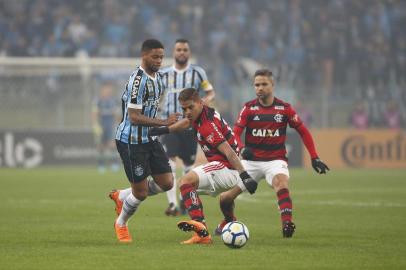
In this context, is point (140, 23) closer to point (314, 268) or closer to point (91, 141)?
point (91, 141)

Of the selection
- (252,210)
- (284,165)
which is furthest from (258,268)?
(252,210)

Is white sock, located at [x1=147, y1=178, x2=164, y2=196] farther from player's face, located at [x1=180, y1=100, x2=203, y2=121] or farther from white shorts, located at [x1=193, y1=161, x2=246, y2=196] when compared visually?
player's face, located at [x1=180, y1=100, x2=203, y2=121]

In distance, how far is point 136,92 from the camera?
382 inches

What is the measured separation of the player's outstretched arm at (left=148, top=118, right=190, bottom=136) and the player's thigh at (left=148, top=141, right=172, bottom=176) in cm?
28

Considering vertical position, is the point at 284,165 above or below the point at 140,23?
below

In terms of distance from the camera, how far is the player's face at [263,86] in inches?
424

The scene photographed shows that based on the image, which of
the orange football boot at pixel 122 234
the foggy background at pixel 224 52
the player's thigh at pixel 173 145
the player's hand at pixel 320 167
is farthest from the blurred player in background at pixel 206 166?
the foggy background at pixel 224 52

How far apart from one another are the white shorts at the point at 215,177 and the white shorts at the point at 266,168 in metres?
→ 0.67

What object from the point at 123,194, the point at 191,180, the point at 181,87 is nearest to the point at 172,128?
the point at 191,180

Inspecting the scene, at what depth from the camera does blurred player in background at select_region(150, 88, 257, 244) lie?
31.6ft

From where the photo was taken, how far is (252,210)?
14.4 m

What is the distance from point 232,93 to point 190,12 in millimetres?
6207

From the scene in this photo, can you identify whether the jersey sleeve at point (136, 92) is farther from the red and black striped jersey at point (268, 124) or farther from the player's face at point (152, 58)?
the red and black striped jersey at point (268, 124)

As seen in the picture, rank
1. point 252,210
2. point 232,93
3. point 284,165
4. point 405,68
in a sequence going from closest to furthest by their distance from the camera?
point 284,165 → point 252,210 → point 232,93 → point 405,68
